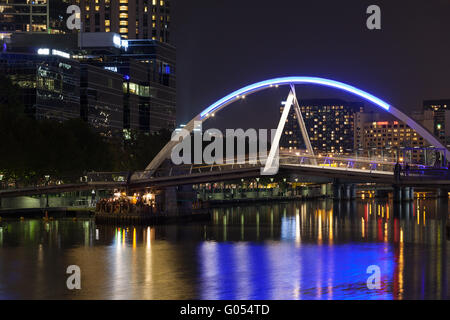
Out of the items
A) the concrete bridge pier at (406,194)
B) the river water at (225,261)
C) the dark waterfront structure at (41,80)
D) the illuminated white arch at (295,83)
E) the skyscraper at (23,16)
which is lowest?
the river water at (225,261)

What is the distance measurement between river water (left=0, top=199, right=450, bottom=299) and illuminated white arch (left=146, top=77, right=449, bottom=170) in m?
8.58

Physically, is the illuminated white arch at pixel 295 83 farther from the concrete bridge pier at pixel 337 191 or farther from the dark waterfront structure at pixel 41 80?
the concrete bridge pier at pixel 337 191

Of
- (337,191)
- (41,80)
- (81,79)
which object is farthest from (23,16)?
(337,191)

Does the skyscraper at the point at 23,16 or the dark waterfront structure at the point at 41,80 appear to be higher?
the skyscraper at the point at 23,16

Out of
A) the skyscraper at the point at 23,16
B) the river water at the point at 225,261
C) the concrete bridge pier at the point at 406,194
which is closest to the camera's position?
the river water at the point at 225,261

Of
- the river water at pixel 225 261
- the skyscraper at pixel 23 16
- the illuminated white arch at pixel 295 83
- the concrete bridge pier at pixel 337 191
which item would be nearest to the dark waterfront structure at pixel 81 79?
the skyscraper at pixel 23 16

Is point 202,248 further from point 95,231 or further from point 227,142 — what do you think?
point 227,142

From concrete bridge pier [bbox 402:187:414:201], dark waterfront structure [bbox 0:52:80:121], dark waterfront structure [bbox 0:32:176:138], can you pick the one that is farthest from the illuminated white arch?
concrete bridge pier [bbox 402:187:414:201]

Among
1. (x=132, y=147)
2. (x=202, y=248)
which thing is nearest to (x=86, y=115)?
(x=132, y=147)

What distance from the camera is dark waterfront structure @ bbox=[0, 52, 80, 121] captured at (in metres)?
137

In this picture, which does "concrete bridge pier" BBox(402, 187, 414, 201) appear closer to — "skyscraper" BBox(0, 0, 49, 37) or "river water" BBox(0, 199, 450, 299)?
"river water" BBox(0, 199, 450, 299)

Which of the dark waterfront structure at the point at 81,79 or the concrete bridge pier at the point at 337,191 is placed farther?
the concrete bridge pier at the point at 337,191

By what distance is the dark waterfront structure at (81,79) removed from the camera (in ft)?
451
